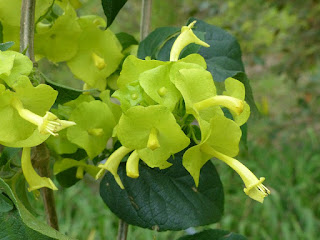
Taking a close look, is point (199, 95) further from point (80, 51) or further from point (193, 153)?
point (80, 51)

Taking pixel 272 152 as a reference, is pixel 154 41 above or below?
above

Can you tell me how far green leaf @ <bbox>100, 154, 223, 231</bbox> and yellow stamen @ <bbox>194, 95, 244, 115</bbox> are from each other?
101mm

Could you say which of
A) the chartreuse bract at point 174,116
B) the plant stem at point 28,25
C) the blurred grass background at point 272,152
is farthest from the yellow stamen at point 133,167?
the blurred grass background at point 272,152

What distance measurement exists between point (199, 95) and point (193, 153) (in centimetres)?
4

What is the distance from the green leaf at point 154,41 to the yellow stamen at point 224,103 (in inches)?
4.9

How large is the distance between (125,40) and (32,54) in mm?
133

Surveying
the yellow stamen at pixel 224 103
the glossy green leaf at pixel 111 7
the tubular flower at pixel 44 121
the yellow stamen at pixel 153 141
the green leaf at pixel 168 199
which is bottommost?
the green leaf at pixel 168 199

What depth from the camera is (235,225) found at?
1.70m

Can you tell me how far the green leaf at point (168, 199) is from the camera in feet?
1.19

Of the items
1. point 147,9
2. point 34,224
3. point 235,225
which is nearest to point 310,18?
point 235,225

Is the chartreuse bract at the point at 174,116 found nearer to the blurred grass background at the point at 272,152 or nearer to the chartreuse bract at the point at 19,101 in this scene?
the chartreuse bract at the point at 19,101

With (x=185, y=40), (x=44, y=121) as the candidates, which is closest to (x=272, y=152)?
(x=185, y=40)

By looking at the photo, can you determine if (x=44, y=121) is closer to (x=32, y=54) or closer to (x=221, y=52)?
(x=32, y=54)

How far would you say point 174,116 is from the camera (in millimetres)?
282
